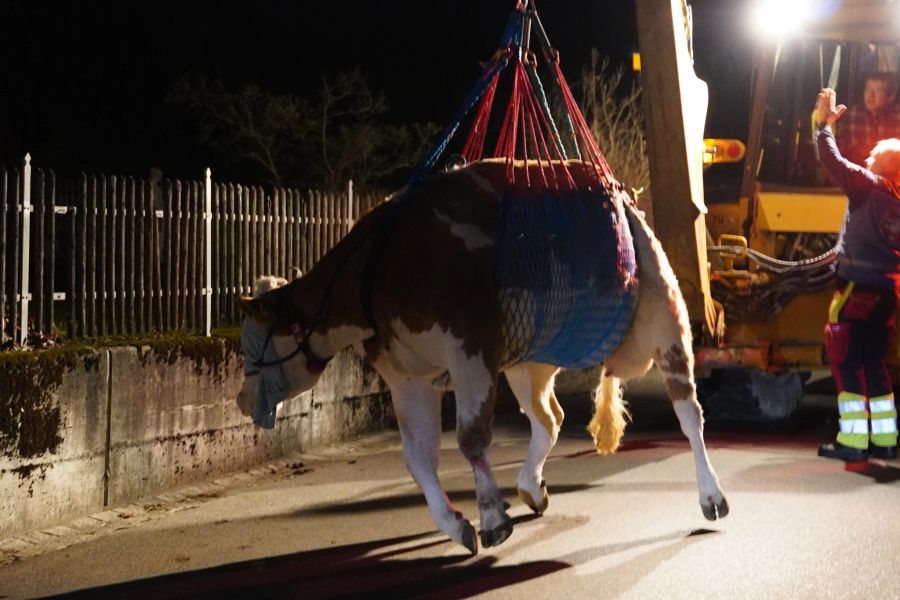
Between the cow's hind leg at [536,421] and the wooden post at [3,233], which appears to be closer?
the cow's hind leg at [536,421]

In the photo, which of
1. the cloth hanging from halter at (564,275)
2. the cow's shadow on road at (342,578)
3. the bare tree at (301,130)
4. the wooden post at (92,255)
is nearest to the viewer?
the cow's shadow on road at (342,578)

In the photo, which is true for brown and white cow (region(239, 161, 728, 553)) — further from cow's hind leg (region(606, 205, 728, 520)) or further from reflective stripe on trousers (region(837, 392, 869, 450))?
reflective stripe on trousers (region(837, 392, 869, 450))

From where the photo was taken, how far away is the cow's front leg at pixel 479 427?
638 centimetres

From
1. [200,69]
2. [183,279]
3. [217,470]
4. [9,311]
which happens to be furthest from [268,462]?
[200,69]

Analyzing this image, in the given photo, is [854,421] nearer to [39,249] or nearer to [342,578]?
[342,578]

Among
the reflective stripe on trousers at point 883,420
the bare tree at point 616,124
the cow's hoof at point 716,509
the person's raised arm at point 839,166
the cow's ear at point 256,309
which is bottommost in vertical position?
the cow's hoof at point 716,509

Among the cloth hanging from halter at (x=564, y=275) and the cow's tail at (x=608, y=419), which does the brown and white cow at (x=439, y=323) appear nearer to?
the cloth hanging from halter at (x=564, y=275)

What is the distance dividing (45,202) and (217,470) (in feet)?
7.50

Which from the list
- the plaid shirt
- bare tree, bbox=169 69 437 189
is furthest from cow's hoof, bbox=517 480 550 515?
bare tree, bbox=169 69 437 189

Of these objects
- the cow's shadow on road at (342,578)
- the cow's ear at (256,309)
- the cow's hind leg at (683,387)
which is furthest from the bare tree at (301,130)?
the cow's shadow on road at (342,578)

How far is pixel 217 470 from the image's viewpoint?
948 centimetres

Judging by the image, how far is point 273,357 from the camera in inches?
279

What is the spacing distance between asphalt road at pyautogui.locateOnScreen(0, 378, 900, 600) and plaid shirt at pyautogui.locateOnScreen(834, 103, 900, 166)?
10.6ft

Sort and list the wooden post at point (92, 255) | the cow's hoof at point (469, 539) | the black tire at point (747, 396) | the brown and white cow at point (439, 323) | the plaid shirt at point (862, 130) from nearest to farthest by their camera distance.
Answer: the brown and white cow at point (439, 323), the cow's hoof at point (469, 539), the wooden post at point (92, 255), the plaid shirt at point (862, 130), the black tire at point (747, 396)
